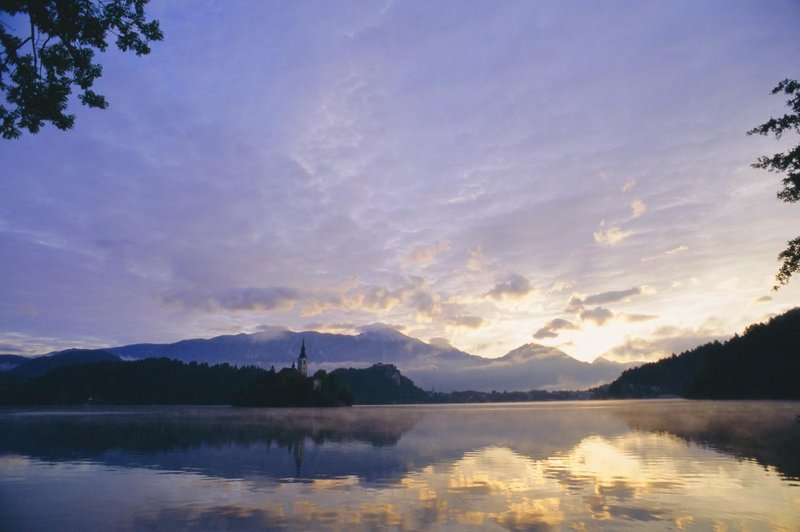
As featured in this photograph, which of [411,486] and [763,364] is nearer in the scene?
[411,486]

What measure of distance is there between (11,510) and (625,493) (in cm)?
2784

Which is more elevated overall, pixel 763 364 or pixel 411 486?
pixel 763 364

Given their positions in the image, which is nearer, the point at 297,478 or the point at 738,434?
the point at 297,478

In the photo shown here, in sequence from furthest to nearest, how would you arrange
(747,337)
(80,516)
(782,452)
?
(747,337)
(782,452)
(80,516)

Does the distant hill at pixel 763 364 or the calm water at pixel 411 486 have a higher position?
the distant hill at pixel 763 364

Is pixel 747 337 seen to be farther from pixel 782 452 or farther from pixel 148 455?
pixel 148 455

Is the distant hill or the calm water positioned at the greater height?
the distant hill

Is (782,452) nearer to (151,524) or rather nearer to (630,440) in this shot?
(630,440)

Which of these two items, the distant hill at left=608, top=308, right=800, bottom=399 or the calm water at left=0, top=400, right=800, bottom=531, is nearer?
the calm water at left=0, top=400, right=800, bottom=531

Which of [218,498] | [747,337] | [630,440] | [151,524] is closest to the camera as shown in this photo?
[151,524]

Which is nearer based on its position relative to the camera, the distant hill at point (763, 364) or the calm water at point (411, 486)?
the calm water at point (411, 486)

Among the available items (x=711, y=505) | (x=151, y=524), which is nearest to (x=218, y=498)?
(x=151, y=524)

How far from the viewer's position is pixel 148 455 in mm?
41000

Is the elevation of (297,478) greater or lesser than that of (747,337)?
lesser
